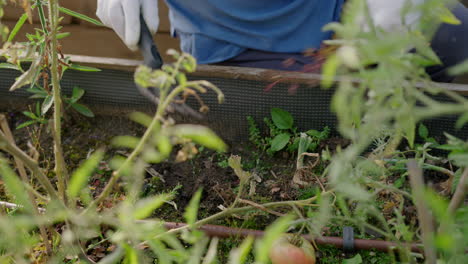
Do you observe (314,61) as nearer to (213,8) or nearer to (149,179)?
(213,8)

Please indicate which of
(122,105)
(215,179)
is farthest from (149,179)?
(122,105)

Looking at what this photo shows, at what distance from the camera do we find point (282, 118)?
1.58 m

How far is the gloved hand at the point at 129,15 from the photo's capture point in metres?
1.43

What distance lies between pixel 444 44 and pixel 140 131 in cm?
112

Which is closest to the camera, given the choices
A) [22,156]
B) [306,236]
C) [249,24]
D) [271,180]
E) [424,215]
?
[424,215]

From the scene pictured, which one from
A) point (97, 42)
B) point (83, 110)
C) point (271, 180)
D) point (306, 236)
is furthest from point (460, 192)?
point (97, 42)

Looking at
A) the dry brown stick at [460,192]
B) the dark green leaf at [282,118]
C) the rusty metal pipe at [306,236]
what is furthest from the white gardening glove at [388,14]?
the dry brown stick at [460,192]

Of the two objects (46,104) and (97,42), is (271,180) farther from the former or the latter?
(97,42)

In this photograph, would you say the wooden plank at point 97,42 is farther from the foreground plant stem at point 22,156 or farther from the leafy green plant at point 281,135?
the foreground plant stem at point 22,156

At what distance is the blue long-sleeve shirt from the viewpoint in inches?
61.2

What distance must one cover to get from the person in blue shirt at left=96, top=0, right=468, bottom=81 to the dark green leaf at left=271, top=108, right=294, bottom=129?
0.53 ft

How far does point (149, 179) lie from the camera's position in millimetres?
1499

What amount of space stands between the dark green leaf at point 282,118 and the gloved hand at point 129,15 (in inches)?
19.7

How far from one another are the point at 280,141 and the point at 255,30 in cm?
40
